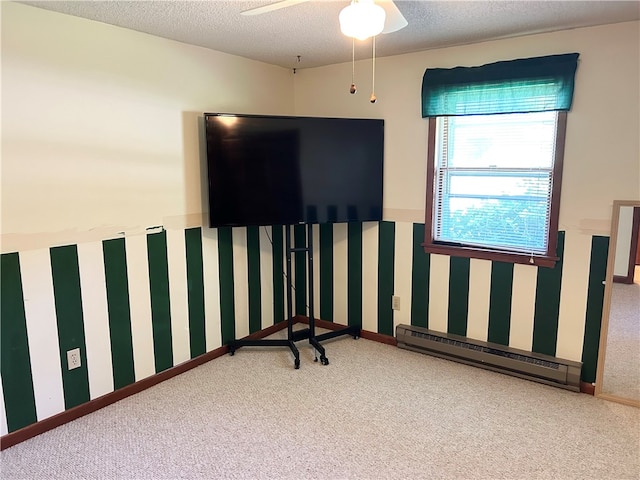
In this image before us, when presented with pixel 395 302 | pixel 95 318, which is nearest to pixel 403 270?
pixel 395 302

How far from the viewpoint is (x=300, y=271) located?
4.25 metres

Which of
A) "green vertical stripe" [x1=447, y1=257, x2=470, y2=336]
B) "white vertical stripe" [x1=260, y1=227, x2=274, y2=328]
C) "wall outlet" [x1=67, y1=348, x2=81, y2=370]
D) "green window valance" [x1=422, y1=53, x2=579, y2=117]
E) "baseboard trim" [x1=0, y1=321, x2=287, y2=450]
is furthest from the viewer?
"white vertical stripe" [x1=260, y1=227, x2=274, y2=328]

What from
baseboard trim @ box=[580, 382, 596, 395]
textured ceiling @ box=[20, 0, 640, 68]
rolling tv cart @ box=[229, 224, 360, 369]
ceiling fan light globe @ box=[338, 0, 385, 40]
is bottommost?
baseboard trim @ box=[580, 382, 596, 395]

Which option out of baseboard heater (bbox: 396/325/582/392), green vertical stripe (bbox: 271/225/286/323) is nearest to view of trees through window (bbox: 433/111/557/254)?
baseboard heater (bbox: 396/325/582/392)

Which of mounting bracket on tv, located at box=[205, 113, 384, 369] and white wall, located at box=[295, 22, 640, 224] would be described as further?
mounting bracket on tv, located at box=[205, 113, 384, 369]

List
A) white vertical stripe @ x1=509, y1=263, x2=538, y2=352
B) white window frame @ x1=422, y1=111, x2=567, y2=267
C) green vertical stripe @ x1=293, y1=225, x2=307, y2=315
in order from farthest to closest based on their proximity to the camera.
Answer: green vertical stripe @ x1=293, y1=225, x2=307, y2=315 → white vertical stripe @ x1=509, y1=263, x2=538, y2=352 → white window frame @ x1=422, y1=111, x2=567, y2=267

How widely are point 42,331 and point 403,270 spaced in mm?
2541

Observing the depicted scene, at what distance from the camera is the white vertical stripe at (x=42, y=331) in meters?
2.48

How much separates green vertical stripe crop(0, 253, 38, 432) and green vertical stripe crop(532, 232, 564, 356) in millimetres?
3211

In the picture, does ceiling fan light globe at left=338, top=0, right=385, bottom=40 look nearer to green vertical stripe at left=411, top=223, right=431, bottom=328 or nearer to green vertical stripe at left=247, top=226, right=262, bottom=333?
green vertical stripe at left=411, top=223, right=431, bottom=328

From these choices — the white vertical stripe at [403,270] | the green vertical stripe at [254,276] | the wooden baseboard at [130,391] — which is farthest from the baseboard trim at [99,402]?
the white vertical stripe at [403,270]

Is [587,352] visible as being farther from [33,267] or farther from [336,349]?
[33,267]

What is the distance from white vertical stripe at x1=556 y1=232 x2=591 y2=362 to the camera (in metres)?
2.96

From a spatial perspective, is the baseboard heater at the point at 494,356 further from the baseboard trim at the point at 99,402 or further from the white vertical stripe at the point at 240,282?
the baseboard trim at the point at 99,402
